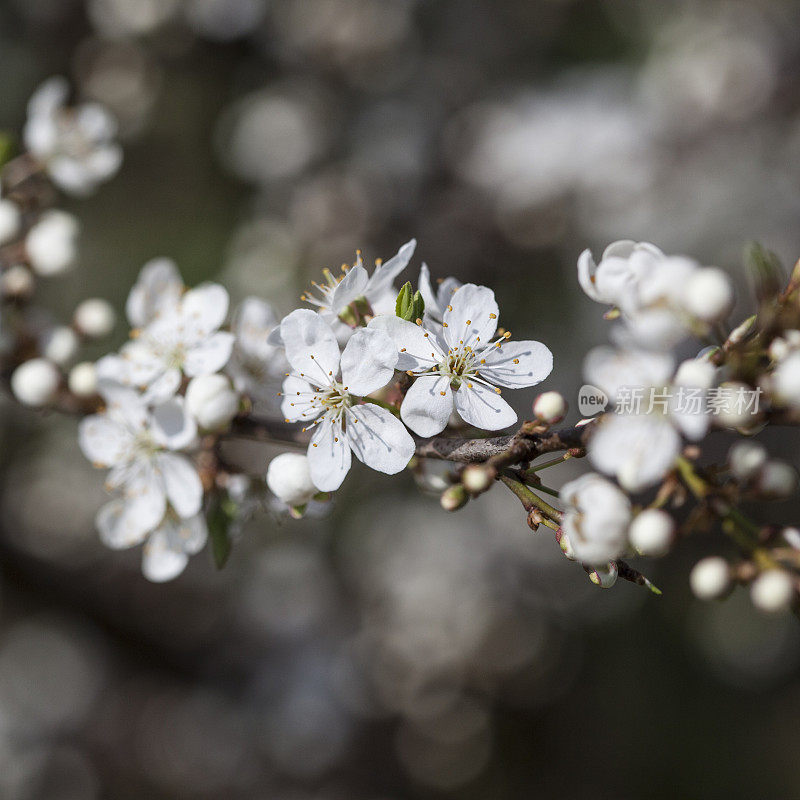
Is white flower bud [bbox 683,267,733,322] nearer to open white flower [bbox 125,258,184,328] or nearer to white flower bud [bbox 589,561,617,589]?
white flower bud [bbox 589,561,617,589]

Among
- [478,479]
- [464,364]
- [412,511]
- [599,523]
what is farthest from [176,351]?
[412,511]

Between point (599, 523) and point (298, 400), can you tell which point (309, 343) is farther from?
point (599, 523)

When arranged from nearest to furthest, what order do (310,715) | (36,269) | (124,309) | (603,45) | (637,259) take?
(637,259), (36,269), (310,715), (124,309), (603,45)

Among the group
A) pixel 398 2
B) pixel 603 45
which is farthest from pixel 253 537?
pixel 603 45

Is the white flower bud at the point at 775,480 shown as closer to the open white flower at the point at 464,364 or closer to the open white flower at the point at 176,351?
the open white flower at the point at 464,364

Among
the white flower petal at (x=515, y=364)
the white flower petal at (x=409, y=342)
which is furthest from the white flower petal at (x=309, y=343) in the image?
the white flower petal at (x=515, y=364)

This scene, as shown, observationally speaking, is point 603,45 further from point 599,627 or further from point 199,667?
point 199,667
